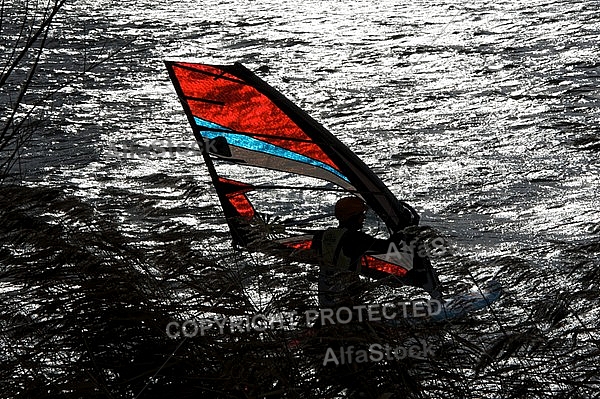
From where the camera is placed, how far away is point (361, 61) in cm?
1190

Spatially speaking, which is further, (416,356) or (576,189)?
(576,189)

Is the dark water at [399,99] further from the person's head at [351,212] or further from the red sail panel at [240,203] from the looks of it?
the person's head at [351,212]

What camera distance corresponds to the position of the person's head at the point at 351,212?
3.78 m

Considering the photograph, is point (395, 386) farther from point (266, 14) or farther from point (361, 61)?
point (266, 14)

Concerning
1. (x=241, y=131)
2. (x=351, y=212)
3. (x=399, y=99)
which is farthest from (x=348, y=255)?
(x=399, y=99)

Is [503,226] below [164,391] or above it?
below

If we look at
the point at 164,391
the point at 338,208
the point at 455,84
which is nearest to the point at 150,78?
the point at 455,84

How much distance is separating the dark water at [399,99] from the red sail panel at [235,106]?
0.69 meters

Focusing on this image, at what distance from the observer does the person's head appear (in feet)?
12.4

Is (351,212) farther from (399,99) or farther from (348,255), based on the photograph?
(399,99)

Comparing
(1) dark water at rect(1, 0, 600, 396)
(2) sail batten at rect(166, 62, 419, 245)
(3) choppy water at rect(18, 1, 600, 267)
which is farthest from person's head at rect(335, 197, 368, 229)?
(3) choppy water at rect(18, 1, 600, 267)

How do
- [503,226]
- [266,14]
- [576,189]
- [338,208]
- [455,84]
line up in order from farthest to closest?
[266,14], [455,84], [576,189], [503,226], [338,208]

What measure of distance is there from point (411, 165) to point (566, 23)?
15.9ft

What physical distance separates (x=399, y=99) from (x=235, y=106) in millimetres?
4775
